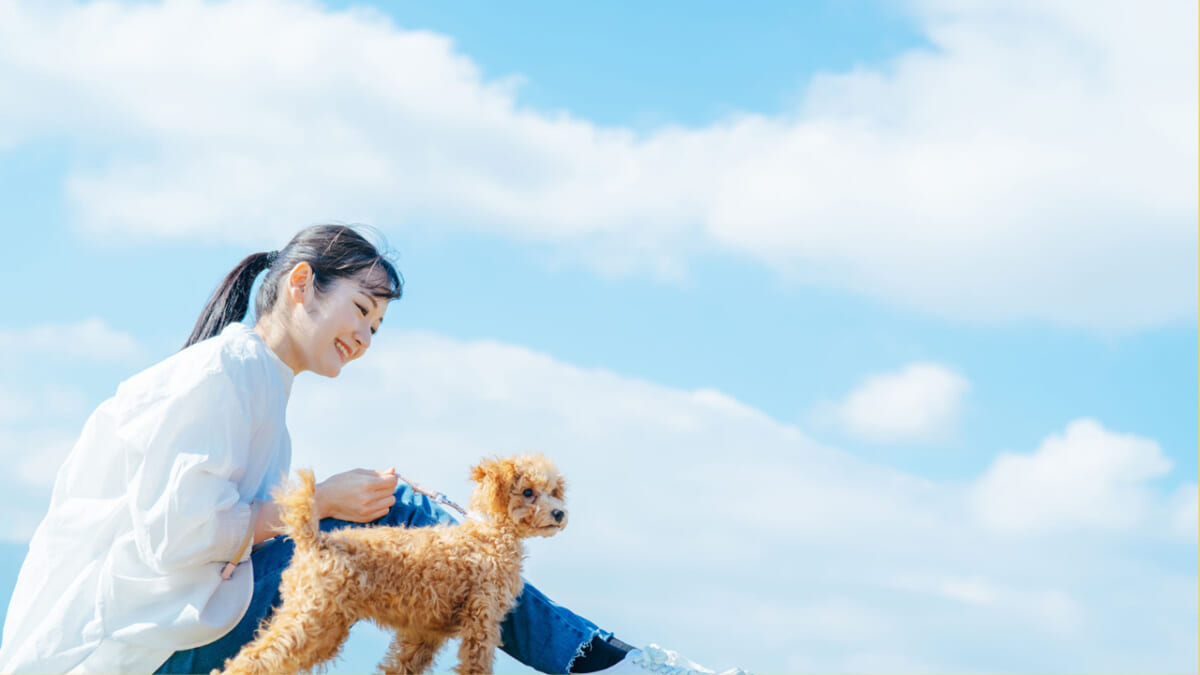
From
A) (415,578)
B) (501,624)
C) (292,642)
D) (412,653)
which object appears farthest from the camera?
(501,624)

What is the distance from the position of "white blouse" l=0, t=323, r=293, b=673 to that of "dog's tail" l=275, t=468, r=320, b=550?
0.34 meters

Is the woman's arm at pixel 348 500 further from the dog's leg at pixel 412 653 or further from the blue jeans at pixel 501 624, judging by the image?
the dog's leg at pixel 412 653

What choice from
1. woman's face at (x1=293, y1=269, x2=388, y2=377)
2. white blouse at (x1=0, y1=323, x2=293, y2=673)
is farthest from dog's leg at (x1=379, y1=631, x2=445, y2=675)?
woman's face at (x1=293, y1=269, x2=388, y2=377)

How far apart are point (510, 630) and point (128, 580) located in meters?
1.20

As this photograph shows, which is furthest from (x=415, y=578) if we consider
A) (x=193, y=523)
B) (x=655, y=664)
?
(x=655, y=664)

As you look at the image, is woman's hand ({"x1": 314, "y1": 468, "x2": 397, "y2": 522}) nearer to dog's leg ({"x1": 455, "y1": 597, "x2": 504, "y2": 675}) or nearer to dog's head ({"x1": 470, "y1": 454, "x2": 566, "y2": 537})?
dog's head ({"x1": 470, "y1": 454, "x2": 566, "y2": 537})

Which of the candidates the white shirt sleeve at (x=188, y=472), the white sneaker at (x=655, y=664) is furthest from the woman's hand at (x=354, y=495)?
the white sneaker at (x=655, y=664)

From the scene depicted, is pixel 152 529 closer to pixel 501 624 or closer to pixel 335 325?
pixel 335 325

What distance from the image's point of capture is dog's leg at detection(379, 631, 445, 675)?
3262mm

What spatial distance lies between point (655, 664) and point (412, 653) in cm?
87

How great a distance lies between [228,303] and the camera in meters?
4.23

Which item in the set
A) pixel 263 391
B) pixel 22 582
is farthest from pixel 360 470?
pixel 22 582

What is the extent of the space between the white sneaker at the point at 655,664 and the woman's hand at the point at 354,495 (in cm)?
97

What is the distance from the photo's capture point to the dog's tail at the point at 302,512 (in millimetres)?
2973
